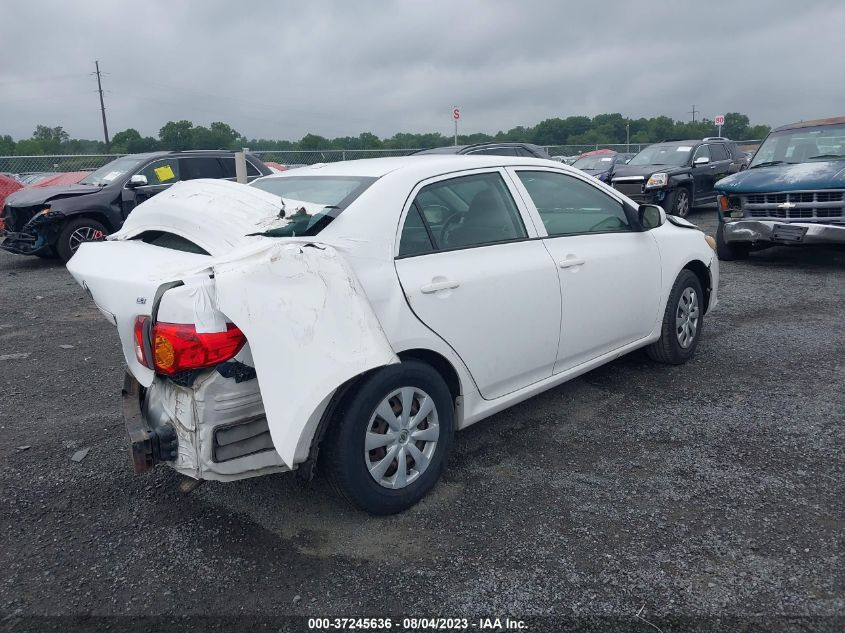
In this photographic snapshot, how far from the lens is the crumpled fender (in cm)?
271

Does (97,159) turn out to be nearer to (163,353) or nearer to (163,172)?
(163,172)

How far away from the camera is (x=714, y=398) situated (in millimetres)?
4660

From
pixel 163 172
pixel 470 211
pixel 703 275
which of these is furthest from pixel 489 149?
pixel 470 211

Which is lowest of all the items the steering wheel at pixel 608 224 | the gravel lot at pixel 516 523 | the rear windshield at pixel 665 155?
the gravel lot at pixel 516 523

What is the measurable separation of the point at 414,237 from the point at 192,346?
3.98 feet

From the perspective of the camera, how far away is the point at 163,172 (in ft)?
37.1

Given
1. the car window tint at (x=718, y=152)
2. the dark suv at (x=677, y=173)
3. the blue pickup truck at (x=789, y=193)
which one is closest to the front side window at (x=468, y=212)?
the blue pickup truck at (x=789, y=193)

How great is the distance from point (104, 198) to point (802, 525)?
1053 centimetres

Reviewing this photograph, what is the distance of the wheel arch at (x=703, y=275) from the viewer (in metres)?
5.29

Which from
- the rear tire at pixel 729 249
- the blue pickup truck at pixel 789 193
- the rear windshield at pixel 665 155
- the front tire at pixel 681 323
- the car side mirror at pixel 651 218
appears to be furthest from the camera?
the rear windshield at pixel 665 155

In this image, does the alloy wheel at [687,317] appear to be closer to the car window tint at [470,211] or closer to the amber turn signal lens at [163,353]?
the car window tint at [470,211]

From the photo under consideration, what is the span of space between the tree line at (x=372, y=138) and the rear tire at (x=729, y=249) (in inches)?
257

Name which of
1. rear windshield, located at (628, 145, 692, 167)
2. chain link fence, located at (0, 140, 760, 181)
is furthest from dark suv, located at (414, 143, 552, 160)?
rear windshield, located at (628, 145, 692, 167)

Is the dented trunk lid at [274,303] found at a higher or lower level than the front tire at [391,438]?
higher
